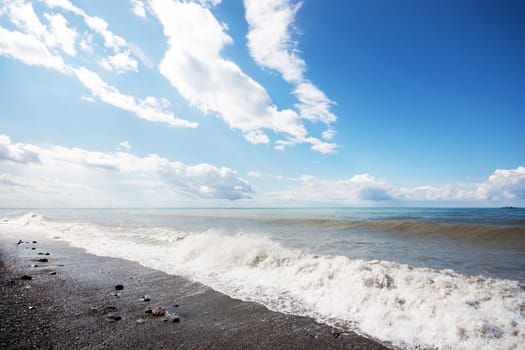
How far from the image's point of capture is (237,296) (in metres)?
7.28

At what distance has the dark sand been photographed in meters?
4.67

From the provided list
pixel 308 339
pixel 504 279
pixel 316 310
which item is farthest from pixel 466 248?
pixel 308 339

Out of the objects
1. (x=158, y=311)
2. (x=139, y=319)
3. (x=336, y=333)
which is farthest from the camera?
(x=158, y=311)

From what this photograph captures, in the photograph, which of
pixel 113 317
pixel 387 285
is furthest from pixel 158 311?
pixel 387 285

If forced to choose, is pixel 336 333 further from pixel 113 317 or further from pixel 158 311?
pixel 113 317

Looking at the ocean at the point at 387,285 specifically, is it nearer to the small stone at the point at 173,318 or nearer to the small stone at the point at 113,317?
the small stone at the point at 173,318

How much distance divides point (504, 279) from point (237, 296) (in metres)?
8.66

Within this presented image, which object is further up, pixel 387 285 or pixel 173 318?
pixel 387 285

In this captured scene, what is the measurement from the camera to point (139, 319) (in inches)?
221

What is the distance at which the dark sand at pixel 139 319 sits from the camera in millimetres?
4668

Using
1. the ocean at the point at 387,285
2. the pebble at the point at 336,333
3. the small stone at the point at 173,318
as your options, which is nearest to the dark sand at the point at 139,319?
the pebble at the point at 336,333

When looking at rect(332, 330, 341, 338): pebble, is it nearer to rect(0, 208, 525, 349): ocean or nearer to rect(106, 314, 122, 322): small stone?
rect(0, 208, 525, 349): ocean

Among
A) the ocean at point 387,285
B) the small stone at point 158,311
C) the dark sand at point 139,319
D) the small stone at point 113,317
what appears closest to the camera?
the dark sand at point 139,319

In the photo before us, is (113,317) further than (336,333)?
Yes
